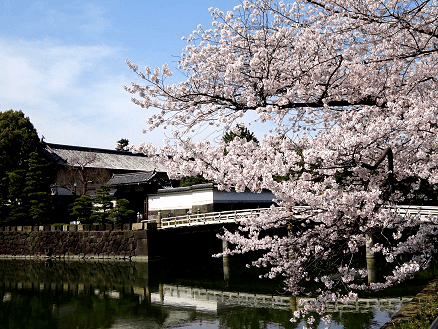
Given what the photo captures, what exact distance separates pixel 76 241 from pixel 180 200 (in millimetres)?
5992

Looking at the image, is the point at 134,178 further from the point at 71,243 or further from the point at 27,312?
the point at 27,312

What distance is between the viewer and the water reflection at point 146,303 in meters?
10.7

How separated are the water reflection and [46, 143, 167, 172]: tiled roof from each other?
A: 16.1 metres

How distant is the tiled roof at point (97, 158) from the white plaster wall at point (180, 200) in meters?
7.79

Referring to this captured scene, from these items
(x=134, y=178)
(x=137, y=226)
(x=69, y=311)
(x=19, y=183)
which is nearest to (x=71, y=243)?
(x=137, y=226)

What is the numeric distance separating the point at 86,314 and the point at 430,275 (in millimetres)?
10059

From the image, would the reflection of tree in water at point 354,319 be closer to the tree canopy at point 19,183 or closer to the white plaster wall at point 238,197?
the white plaster wall at point 238,197

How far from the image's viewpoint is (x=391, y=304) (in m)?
11.1

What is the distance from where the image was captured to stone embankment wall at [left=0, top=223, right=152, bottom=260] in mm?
22672

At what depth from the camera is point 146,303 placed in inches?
523

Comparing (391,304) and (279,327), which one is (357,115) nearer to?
(279,327)

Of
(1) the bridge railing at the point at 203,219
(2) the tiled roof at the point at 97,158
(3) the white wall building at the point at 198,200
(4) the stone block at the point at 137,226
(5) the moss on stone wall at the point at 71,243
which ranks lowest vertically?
(5) the moss on stone wall at the point at 71,243

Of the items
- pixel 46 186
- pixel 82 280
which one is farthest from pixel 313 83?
pixel 46 186

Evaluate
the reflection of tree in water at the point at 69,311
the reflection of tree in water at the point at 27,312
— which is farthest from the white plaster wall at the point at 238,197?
the reflection of tree in water at the point at 27,312
